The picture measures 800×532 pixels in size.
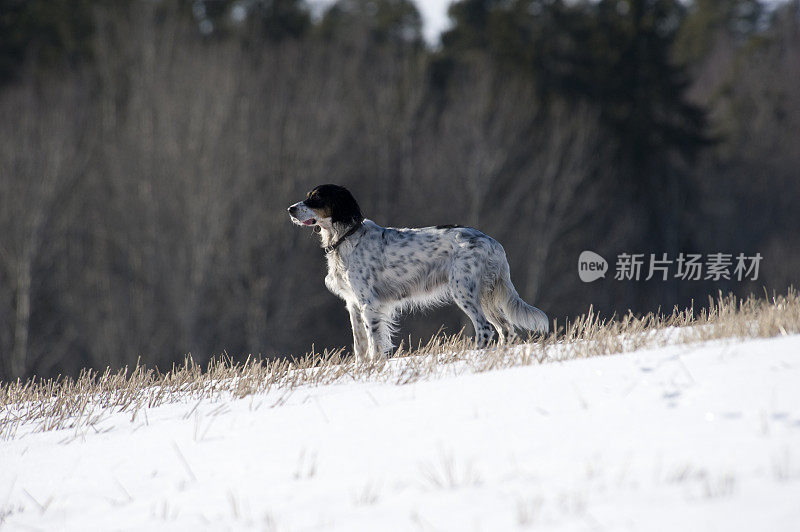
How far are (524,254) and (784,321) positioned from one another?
19.5 metres

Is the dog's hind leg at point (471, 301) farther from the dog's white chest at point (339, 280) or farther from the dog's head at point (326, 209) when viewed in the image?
the dog's head at point (326, 209)

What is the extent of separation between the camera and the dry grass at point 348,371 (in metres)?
5.40

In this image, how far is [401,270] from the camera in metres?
7.59

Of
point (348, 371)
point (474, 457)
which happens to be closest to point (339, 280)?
point (348, 371)

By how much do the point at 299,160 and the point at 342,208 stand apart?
1572 centimetres

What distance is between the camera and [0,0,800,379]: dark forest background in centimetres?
2148

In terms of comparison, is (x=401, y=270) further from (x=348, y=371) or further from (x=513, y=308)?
(x=348, y=371)

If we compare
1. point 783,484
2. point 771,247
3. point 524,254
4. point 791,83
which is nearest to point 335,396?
point 783,484

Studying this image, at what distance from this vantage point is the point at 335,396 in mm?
5012

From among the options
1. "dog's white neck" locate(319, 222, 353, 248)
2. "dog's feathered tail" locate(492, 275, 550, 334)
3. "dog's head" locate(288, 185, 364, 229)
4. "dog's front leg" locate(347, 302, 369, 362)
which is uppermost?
"dog's head" locate(288, 185, 364, 229)

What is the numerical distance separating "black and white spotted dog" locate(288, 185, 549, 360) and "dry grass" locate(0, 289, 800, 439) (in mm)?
778

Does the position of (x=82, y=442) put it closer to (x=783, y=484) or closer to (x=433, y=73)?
(x=783, y=484)

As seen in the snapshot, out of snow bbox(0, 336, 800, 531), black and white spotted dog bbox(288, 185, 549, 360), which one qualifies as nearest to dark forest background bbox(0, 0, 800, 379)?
black and white spotted dog bbox(288, 185, 549, 360)

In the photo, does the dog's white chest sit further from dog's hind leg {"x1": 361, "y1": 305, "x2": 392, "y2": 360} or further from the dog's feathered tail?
the dog's feathered tail
